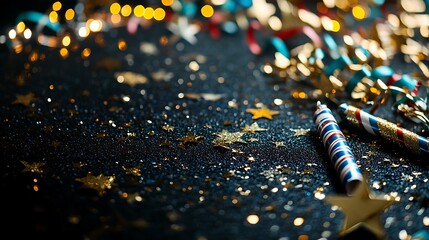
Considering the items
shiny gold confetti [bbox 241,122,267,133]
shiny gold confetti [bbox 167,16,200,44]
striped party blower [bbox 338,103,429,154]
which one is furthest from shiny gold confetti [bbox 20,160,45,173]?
shiny gold confetti [bbox 167,16,200,44]

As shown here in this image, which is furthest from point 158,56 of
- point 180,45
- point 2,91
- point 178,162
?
point 178,162

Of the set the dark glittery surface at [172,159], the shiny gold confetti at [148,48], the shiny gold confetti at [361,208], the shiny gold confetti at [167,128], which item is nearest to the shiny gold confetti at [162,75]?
the dark glittery surface at [172,159]

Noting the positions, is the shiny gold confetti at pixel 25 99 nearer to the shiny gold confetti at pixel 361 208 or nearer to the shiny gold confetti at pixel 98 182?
the shiny gold confetti at pixel 98 182

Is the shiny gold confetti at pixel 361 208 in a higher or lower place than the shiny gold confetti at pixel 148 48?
higher

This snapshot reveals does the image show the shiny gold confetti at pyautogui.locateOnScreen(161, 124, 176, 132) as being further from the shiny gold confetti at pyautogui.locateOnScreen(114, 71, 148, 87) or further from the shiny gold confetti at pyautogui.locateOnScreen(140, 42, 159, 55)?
the shiny gold confetti at pyautogui.locateOnScreen(140, 42, 159, 55)

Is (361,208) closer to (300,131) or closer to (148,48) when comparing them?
(300,131)

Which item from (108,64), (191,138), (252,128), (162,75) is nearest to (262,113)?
(252,128)
